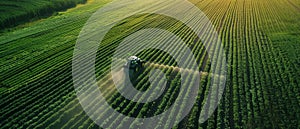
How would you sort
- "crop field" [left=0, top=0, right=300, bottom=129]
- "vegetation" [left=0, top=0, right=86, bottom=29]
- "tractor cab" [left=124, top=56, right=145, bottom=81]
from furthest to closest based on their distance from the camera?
"vegetation" [left=0, top=0, right=86, bottom=29]
"tractor cab" [left=124, top=56, right=145, bottom=81]
"crop field" [left=0, top=0, right=300, bottom=129]

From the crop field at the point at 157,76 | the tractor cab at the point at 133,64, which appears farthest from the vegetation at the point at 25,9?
the tractor cab at the point at 133,64

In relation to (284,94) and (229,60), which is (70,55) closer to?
(229,60)

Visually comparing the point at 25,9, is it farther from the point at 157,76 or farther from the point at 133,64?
the point at 157,76

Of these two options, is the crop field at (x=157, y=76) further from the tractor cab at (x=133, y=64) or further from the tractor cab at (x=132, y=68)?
the tractor cab at (x=133, y=64)

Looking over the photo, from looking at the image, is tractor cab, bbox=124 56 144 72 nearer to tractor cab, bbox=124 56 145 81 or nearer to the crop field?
tractor cab, bbox=124 56 145 81

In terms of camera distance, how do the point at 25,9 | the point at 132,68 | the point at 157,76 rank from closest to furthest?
the point at 157,76
the point at 132,68
the point at 25,9

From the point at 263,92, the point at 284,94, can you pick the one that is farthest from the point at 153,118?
the point at 284,94

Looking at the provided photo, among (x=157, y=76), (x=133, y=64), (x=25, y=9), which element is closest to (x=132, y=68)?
(x=133, y=64)

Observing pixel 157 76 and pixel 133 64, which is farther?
pixel 133 64

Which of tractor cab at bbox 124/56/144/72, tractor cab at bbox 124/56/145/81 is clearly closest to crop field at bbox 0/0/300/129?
tractor cab at bbox 124/56/145/81

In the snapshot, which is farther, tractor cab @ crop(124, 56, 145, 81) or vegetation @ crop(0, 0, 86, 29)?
vegetation @ crop(0, 0, 86, 29)
